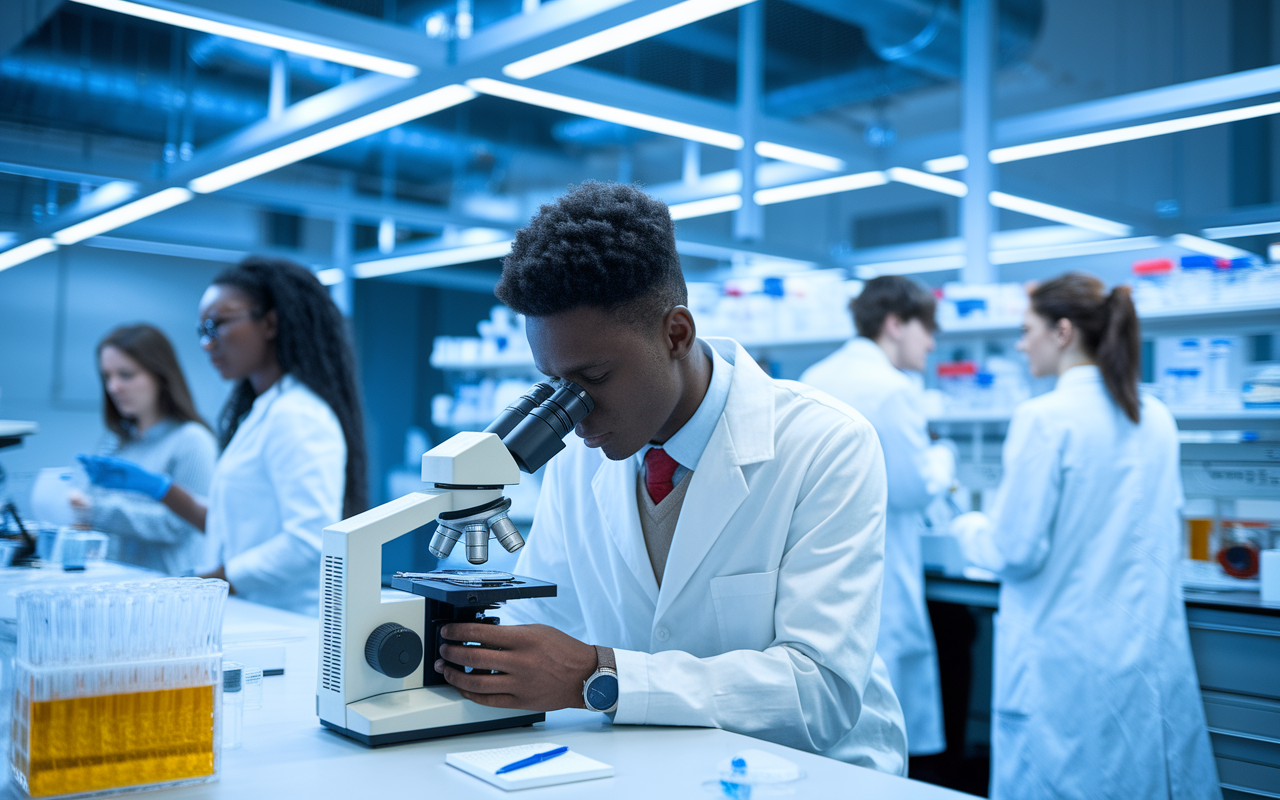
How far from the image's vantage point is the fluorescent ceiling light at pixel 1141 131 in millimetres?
3748

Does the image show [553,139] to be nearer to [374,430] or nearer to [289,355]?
[374,430]

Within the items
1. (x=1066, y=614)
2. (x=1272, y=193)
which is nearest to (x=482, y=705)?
(x=1066, y=614)

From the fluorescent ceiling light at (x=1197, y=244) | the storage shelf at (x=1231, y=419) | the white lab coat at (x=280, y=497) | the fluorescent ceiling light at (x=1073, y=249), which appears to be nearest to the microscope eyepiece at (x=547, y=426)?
the white lab coat at (x=280, y=497)

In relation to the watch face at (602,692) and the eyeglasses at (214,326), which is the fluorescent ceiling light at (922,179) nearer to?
the eyeglasses at (214,326)

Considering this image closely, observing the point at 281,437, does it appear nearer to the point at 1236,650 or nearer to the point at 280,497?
the point at 280,497

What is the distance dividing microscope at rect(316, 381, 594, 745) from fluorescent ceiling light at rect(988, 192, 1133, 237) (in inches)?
165

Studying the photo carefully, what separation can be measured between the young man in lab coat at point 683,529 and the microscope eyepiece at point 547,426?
5 centimetres

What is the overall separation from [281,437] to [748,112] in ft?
8.30

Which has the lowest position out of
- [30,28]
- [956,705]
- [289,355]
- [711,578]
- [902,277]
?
[956,705]

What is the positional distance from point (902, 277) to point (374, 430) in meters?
6.46

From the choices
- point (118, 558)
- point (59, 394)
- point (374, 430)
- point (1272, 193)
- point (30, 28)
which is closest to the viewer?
point (118, 558)

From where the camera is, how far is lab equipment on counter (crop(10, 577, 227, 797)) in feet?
3.10

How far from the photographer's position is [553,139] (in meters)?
7.64

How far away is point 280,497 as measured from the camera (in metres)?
2.33
